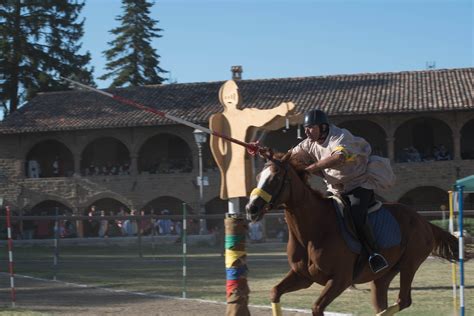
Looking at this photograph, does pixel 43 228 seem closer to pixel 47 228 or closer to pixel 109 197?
pixel 47 228

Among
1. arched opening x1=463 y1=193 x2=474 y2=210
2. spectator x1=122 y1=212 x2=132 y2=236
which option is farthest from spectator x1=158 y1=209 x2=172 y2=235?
arched opening x1=463 y1=193 x2=474 y2=210

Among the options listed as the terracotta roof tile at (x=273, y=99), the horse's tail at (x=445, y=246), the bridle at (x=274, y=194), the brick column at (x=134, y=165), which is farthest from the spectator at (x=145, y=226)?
the brick column at (x=134, y=165)

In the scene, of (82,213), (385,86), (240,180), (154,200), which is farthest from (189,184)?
(240,180)

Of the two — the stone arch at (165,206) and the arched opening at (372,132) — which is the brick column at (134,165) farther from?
the arched opening at (372,132)

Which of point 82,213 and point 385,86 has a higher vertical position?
point 385,86

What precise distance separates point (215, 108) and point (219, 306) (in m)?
31.3

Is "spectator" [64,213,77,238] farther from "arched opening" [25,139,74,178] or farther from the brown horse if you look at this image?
"arched opening" [25,139,74,178]

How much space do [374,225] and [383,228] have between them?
0.17m

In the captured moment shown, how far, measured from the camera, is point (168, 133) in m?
45.5

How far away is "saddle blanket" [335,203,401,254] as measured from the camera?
9.26 meters

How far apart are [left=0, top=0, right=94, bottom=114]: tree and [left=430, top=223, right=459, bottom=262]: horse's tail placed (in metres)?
48.0

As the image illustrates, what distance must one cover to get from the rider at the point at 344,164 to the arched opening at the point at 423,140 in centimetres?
3377

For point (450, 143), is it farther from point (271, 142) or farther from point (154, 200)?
point (154, 200)

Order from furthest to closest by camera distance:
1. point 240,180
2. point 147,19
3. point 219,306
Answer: point 147,19
point 219,306
point 240,180
